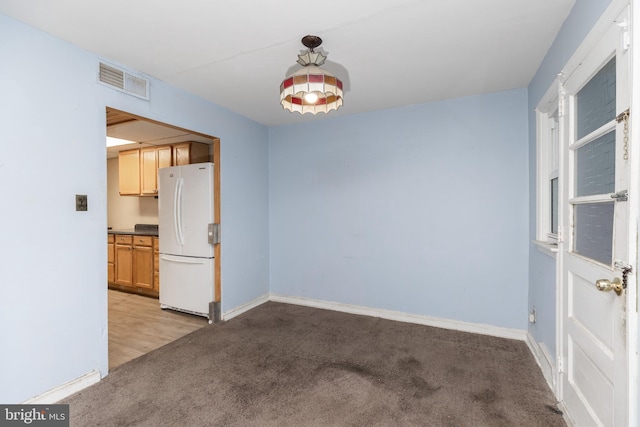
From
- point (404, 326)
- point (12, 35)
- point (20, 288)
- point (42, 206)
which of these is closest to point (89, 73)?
point (12, 35)

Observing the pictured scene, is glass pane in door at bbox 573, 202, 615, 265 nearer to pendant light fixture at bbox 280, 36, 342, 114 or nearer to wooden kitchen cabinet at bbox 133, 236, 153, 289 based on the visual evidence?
pendant light fixture at bbox 280, 36, 342, 114

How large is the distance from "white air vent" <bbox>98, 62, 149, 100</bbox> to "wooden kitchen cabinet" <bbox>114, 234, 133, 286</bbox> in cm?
286

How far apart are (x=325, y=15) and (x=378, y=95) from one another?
4.76ft

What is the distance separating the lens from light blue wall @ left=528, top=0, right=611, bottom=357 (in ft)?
5.37

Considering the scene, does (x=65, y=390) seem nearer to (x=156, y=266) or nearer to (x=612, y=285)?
(x=156, y=266)

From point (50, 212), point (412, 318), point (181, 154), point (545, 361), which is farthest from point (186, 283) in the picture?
point (545, 361)

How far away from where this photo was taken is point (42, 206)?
6.48ft

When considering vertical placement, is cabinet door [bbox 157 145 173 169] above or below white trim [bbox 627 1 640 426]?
above

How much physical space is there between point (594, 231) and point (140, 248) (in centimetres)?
520

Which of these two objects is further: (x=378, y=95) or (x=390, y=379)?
(x=378, y=95)

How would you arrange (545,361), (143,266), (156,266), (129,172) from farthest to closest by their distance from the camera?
(129,172) < (143,266) < (156,266) < (545,361)

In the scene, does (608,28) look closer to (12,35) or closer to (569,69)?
(569,69)

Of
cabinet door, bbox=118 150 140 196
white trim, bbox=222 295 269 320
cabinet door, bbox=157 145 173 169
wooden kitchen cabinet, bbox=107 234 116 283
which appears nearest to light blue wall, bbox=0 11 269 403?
white trim, bbox=222 295 269 320

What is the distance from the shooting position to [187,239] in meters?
3.64
